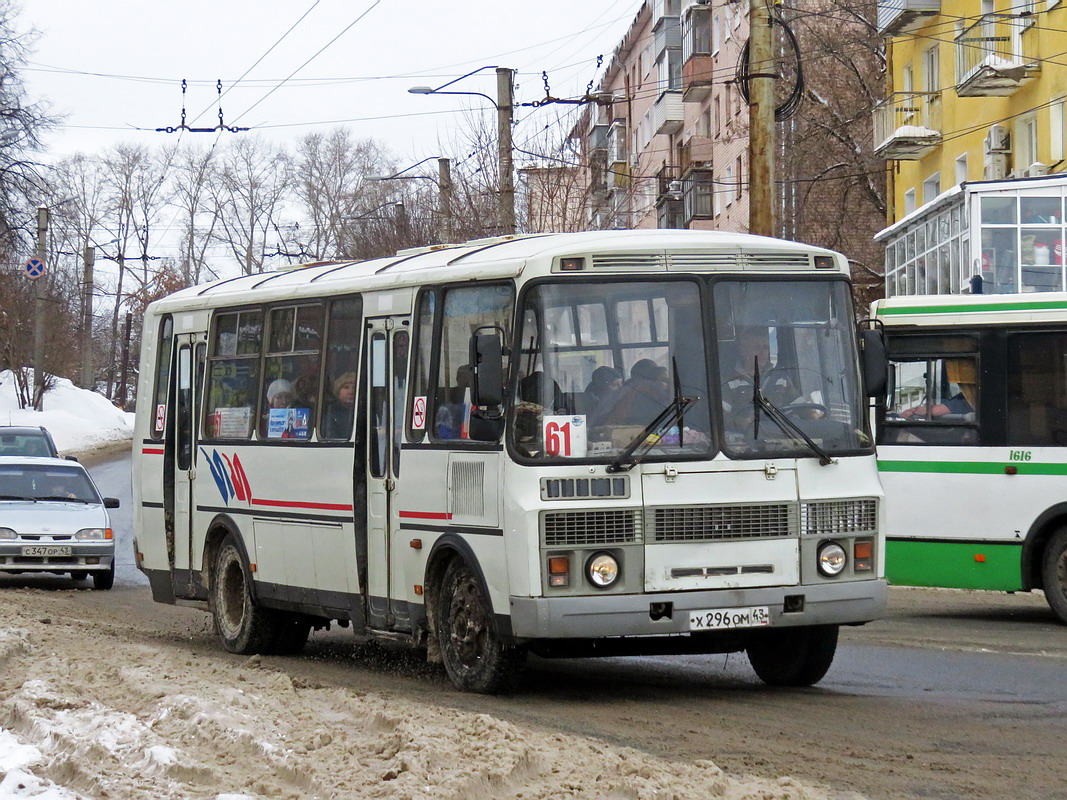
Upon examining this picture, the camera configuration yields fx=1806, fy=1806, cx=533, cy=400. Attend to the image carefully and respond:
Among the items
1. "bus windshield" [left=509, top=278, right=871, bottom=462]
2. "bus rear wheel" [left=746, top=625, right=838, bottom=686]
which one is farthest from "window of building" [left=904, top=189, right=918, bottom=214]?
"bus windshield" [left=509, top=278, right=871, bottom=462]

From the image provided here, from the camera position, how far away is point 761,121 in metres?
18.9

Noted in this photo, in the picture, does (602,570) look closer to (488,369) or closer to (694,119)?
(488,369)

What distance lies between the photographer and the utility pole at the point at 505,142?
27.5m

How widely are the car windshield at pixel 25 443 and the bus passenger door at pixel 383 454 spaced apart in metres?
21.2

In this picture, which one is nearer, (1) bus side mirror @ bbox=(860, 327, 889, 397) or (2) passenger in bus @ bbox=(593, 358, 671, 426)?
(2) passenger in bus @ bbox=(593, 358, 671, 426)

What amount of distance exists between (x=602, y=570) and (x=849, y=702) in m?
1.66

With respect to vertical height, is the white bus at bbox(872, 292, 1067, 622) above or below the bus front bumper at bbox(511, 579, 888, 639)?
above

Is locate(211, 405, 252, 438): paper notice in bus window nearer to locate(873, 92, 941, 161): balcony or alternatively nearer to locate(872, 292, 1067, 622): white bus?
locate(872, 292, 1067, 622): white bus

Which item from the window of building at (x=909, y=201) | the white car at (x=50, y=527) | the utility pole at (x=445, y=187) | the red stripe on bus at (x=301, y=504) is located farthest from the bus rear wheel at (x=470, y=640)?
the window of building at (x=909, y=201)

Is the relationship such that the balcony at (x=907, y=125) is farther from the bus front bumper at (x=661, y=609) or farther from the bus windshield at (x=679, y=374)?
the bus front bumper at (x=661, y=609)

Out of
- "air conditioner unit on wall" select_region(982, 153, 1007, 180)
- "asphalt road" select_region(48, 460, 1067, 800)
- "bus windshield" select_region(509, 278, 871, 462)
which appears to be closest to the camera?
"asphalt road" select_region(48, 460, 1067, 800)

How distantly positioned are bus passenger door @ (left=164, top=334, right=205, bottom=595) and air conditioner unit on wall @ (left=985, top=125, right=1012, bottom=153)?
2412 cm

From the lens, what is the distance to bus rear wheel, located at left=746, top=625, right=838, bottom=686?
35.9 feet

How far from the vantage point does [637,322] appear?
10164mm
